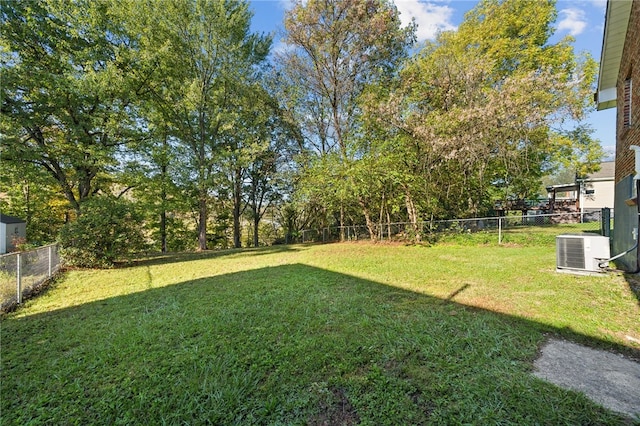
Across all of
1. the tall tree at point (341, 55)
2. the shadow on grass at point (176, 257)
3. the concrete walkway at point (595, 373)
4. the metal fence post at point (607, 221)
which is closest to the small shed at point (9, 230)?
the shadow on grass at point (176, 257)

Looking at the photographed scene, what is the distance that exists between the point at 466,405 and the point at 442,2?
12209mm

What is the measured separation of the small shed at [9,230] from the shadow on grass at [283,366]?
15140mm

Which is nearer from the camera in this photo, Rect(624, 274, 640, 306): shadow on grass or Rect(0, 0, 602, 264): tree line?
Rect(624, 274, 640, 306): shadow on grass

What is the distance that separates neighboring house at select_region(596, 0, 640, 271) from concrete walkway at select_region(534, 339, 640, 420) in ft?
9.43

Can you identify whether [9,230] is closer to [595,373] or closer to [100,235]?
[100,235]

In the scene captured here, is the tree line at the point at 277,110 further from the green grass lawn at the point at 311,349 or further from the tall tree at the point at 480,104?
the green grass lawn at the point at 311,349

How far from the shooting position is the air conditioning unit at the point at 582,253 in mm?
4836

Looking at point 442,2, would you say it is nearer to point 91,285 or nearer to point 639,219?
point 639,219

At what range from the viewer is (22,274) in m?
4.57

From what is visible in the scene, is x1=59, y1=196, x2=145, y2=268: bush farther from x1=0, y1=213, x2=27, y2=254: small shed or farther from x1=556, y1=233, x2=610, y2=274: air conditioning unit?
x1=556, y1=233, x2=610, y2=274: air conditioning unit

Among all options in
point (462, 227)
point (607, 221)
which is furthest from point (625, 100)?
point (462, 227)

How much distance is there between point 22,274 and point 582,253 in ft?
32.9

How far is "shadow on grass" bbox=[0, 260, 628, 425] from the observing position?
6.05 feet

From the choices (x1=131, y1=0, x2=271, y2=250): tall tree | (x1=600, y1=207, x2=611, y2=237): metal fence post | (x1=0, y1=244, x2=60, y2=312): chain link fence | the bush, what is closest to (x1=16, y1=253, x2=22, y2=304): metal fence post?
(x1=0, y1=244, x2=60, y2=312): chain link fence
